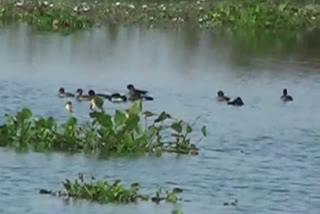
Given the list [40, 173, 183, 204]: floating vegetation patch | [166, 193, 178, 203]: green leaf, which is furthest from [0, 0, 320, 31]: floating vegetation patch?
[166, 193, 178, 203]: green leaf

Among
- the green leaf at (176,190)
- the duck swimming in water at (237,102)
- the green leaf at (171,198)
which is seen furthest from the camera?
the duck swimming in water at (237,102)

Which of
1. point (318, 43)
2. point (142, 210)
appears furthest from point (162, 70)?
point (142, 210)

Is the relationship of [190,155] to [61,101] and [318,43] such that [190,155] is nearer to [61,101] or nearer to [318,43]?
[61,101]

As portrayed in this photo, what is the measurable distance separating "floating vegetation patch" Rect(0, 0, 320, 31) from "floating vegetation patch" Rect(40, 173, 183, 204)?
670 inches

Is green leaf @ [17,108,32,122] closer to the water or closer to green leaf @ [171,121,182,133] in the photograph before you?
the water

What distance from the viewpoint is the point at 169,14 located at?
34.3 m

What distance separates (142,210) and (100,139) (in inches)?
119

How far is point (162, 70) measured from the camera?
26.2m

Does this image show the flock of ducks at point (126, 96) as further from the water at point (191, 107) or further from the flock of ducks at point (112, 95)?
the water at point (191, 107)

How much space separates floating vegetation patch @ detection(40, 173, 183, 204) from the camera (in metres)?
14.5

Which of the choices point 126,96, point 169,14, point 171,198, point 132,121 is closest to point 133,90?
point 126,96

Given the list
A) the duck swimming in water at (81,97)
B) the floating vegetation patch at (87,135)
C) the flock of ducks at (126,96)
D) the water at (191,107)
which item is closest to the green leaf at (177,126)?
the floating vegetation patch at (87,135)

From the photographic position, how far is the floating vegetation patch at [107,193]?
1452cm

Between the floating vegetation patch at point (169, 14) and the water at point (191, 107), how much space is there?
1.03 m
